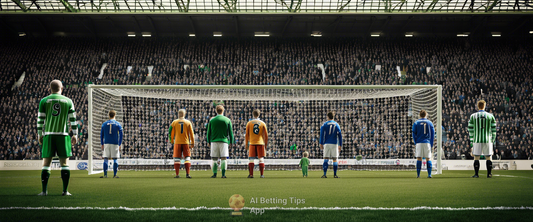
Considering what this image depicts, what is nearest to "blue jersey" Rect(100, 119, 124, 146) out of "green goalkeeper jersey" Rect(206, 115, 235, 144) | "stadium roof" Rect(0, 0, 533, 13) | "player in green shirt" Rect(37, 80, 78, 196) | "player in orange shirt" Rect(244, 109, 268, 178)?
"green goalkeeper jersey" Rect(206, 115, 235, 144)

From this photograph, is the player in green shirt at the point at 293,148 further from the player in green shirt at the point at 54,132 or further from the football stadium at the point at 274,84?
the player in green shirt at the point at 54,132

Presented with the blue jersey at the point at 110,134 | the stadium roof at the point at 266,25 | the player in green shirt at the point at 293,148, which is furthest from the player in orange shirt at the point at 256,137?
the stadium roof at the point at 266,25

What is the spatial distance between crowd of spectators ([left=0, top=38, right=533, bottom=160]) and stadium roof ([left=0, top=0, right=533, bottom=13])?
248cm

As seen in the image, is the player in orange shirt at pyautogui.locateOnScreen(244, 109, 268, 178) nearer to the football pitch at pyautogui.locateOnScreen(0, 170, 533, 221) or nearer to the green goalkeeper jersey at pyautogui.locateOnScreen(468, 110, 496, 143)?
the football pitch at pyautogui.locateOnScreen(0, 170, 533, 221)

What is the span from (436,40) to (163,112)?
1794 cm

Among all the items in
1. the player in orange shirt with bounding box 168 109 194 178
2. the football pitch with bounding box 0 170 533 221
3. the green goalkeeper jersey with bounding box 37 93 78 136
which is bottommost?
the football pitch with bounding box 0 170 533 221

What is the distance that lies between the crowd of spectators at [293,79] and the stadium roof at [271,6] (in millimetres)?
2477

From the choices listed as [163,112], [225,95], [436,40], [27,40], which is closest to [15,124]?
[27,40]

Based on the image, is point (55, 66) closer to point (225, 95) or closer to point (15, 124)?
point (15, 124)

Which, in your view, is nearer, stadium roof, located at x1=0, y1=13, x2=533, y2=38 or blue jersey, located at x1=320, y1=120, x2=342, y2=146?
blue jersey, located at x1=320, y1=120, x2=342, y2=146

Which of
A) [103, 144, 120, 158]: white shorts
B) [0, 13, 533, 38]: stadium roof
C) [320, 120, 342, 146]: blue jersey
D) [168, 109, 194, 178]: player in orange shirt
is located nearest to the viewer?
[168, 109, 194, 178]: player in orange shirt

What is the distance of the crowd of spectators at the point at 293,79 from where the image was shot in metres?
15.9

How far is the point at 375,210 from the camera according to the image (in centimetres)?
439

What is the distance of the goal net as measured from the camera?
1442 cm
